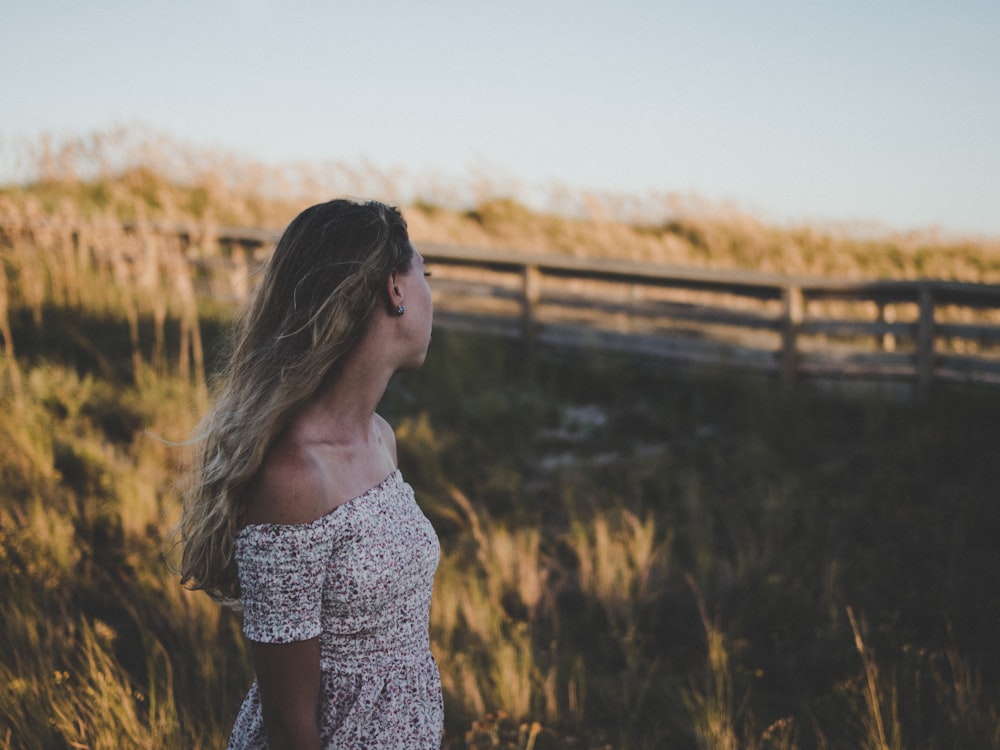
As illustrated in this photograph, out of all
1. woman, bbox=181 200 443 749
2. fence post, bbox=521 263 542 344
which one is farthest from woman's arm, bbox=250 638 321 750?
fence post, bbox=521 263 542 344

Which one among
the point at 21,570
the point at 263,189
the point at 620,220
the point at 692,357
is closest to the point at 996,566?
the point at 692,357

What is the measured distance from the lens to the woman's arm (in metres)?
1.53

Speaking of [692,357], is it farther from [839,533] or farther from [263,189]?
[263,189]

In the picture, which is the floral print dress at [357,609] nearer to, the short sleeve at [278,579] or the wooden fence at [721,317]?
the short sleeve at [278,579]

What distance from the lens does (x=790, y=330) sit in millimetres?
7848

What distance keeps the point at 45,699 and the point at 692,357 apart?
655 centimetres

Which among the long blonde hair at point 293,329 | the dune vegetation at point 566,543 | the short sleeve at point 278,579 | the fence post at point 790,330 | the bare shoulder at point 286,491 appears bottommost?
the dune vegetation at point 566,543

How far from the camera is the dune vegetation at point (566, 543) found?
3447mm

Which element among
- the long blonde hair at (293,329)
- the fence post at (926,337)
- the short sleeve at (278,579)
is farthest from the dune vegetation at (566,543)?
the short sleeve at (278,579)

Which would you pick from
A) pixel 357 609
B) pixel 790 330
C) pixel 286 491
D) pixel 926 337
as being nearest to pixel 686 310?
pixel 790 330

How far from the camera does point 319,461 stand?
5.21 ft

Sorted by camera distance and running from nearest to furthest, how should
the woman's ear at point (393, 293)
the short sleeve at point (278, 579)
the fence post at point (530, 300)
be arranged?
the short sleeve at point (278, 579) < the woman's ear at point (393, 293) < the fence post at point (530, 300)

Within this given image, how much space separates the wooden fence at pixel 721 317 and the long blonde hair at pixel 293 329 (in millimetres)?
5396

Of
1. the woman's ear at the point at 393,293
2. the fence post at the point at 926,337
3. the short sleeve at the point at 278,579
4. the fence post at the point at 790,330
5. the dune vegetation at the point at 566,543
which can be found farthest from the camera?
the fence post at the point at 790,330
